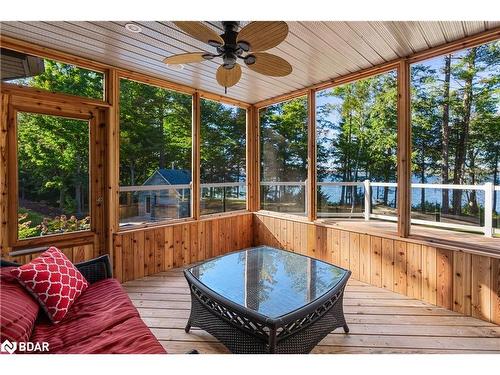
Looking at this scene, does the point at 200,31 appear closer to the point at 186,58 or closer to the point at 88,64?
the point at 186,58

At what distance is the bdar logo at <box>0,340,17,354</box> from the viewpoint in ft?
3.83

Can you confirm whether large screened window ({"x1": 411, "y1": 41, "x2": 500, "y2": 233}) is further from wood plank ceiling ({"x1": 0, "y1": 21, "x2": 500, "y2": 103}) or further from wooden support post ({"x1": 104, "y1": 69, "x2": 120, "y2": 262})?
wooden support post ({"x1": 104, "y1": 69, "x2": 120, "y2": 262})

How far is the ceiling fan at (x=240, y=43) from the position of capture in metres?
1.56

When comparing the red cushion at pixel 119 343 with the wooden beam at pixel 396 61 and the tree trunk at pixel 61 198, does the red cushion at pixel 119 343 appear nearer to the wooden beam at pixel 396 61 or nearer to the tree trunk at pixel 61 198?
the tree trunk at pixel 61 198

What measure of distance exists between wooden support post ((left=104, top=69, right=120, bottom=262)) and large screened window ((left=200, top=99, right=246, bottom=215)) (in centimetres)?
129

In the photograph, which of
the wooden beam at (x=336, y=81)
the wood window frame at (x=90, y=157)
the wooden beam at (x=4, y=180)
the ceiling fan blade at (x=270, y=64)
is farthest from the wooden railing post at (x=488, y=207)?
the wooden beam at (x=4, y=180)

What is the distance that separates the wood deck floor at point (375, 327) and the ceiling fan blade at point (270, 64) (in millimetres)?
2153

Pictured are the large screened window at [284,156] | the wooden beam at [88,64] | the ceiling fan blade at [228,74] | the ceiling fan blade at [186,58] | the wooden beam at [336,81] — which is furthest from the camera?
the large screened window at [284,156]

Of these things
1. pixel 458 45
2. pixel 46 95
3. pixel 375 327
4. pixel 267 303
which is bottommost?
pixel 375 327

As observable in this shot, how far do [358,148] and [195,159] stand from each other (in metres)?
2.33

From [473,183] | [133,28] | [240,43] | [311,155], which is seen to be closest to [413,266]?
[473,183]

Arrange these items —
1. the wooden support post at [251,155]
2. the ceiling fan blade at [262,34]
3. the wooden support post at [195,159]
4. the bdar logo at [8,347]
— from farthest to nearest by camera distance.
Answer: the wooden support post at [251,155], the wooden support post at [195,159], the ceiling fan blade at [262,34], the bdar logo at [8,347]

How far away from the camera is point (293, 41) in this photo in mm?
2479
